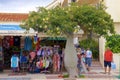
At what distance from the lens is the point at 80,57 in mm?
21422

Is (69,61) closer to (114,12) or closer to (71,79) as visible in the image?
(71,79)

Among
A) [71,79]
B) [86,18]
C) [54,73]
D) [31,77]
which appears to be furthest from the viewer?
[54,73]

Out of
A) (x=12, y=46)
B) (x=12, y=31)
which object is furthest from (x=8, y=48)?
(x=12, y=31)

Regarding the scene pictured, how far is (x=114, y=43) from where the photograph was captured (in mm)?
20938

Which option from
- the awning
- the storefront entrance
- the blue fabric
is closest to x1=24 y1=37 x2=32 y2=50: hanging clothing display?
the storefront entrance

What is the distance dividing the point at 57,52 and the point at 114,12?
5.51 m

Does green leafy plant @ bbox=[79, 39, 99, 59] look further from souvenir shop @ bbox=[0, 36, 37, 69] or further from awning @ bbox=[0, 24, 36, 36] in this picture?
awning @ bbox=[0, 24, 36, 36]

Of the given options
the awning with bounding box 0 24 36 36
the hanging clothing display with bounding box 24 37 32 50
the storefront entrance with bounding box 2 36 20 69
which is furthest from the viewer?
the storefront entrance with bounding box 2 36 20 69

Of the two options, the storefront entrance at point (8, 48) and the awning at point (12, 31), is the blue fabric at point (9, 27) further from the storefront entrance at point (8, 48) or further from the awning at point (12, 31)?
the storefront entrance at point (8, 48)

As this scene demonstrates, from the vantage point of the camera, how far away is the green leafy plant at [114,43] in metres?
20.6

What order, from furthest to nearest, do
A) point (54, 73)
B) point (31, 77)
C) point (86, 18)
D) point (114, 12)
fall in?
point (114, 12), point (54, 73), point (31, 77), point (86, 18)

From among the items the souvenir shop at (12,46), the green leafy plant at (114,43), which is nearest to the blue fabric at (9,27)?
the souvenir shop at (12,46)

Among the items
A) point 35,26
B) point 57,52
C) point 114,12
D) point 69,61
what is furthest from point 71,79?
point 114,12

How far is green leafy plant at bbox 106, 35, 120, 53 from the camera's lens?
20.6 m
